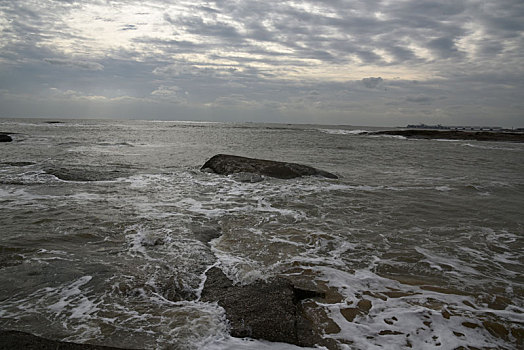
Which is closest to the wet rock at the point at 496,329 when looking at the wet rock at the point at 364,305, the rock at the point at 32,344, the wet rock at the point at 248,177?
the wet rock at the point at 364,305

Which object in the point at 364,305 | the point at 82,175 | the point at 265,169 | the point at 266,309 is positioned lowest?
the point at 364,305

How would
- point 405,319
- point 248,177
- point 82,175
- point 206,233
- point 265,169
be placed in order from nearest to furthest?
point 405,319 < point 206,233 < point 82,175 < point 248,177 < point 265,169

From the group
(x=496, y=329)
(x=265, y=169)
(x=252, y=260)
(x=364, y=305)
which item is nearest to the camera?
(x=496, y=329)

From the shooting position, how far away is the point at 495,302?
12.7 feet

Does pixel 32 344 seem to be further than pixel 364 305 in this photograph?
No

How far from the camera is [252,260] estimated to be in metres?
4.86

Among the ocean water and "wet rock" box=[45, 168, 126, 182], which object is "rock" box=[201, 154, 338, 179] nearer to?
the ocean water

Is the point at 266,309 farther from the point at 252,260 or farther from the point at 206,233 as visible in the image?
the point at 206,233

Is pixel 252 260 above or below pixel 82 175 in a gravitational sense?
below

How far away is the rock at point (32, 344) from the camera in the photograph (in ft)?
8.54

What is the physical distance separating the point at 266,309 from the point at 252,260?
59.2 inches

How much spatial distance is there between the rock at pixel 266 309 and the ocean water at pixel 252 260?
0.12 meters

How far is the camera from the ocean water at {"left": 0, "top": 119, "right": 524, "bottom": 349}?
3229mm

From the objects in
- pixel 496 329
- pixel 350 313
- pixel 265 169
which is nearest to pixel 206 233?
pixel 350 313
